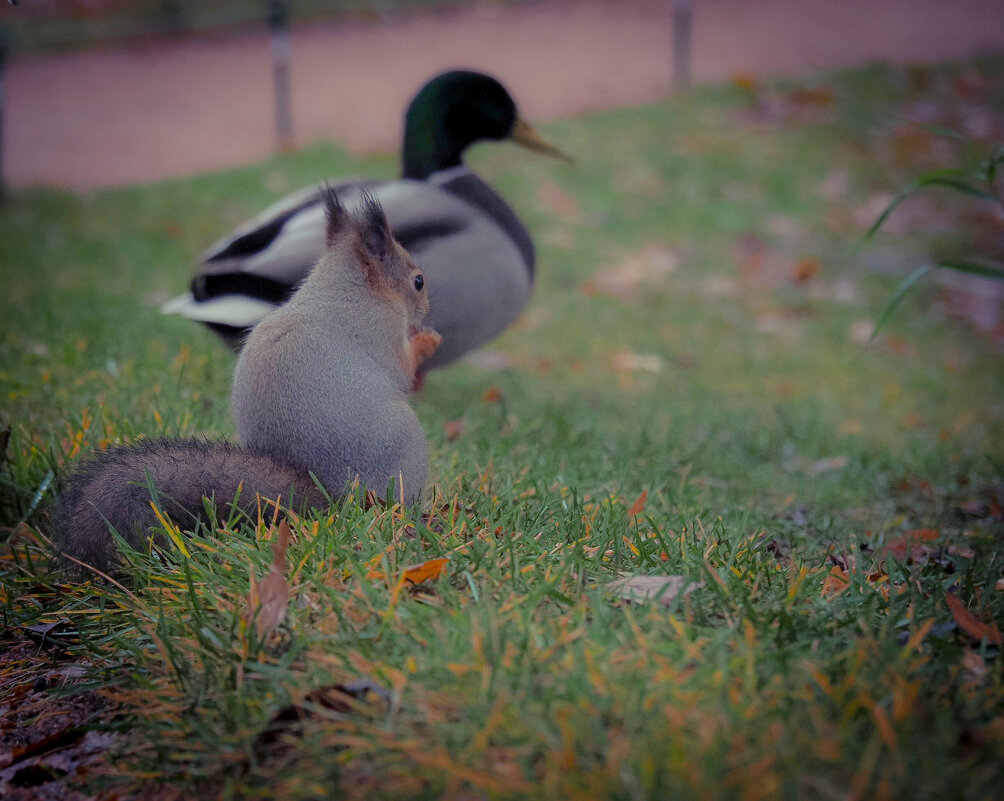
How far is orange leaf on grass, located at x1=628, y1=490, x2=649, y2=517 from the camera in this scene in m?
2.59

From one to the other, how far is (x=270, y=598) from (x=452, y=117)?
2.82m

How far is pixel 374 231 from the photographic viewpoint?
2473 millimetres

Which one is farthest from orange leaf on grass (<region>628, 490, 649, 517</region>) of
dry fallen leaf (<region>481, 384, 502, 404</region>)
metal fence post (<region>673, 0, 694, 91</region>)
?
metal fence post (<region>673, 0, 694, 91</region>)

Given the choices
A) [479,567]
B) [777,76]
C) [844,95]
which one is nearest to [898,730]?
[479,567]

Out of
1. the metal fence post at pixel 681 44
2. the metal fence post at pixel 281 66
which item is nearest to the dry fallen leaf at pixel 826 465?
the metal fence post at pixel 281 66

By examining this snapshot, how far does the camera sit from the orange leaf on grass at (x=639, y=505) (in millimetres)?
2586

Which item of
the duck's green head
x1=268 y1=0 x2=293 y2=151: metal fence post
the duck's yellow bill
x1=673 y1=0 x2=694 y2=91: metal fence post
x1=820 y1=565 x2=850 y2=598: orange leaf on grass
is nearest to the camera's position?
x1=820 y1=565 x2=850 y2=598: orange leaf on grass

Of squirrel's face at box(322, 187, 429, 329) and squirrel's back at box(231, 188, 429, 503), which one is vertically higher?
squirrel's face at box(322, 187, 429, 329)

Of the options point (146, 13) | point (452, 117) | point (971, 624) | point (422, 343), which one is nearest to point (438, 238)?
point (452, 117)

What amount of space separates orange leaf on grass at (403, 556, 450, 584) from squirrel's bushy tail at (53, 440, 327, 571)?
0.37 m

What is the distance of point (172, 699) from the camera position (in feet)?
5.98

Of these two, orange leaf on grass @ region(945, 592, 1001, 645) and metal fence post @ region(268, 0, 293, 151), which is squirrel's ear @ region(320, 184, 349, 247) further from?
metal fence post @ region(268, 0, 293, 151)

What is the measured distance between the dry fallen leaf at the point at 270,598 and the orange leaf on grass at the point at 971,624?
127 cm

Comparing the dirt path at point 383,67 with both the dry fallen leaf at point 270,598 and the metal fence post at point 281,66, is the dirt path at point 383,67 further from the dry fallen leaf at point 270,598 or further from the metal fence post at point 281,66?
the dry fallen leaf at point 270,598
